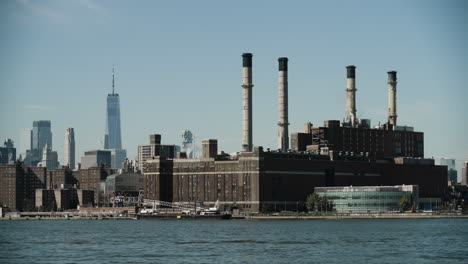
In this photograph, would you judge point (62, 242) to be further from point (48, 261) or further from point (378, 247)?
point (378, 247)

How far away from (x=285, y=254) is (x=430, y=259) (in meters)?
20.5

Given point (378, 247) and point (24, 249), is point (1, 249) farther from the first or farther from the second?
point (378, 247)

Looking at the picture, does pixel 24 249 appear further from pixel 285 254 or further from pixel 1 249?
pixel 285 254

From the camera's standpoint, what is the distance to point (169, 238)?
7633 inches

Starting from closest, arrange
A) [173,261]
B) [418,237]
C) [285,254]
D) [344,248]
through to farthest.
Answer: [173,261]
[285,254]
[344,248]
[418,237]

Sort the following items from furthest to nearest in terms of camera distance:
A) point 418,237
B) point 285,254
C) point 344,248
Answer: point 418,237, point 344,248, point 285,254

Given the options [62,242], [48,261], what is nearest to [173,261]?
[48,261]

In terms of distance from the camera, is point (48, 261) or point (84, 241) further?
point (84, 241)

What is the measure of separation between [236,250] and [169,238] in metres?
38.7

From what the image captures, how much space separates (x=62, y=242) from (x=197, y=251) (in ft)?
125

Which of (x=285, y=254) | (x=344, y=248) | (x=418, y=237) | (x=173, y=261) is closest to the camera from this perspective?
(x=173, y=261)

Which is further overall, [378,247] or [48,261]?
[378,247]

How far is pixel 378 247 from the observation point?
159 meters

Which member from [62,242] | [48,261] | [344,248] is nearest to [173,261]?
[48,261]
